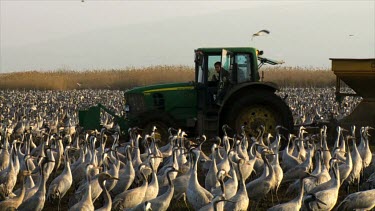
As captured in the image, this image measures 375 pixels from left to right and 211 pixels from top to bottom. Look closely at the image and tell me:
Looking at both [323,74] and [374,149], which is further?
[323,74]

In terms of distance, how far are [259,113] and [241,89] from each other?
651 mm

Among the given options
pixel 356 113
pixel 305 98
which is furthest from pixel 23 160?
pixel 305 98

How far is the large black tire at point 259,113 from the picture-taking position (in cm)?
1598

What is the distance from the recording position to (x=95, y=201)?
41.7ft

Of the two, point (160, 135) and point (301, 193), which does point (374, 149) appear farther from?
point (301, 193)

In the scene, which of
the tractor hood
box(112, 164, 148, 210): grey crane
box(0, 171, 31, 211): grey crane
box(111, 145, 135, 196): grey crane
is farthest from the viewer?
the tractor hood

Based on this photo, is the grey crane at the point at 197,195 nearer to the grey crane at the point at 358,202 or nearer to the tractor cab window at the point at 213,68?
the grey crane at the point at 358,202

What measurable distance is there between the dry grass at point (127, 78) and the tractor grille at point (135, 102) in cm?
2489

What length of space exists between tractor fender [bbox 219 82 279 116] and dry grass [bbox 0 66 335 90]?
2708 cm

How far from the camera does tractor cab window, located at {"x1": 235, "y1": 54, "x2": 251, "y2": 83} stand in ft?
53.9

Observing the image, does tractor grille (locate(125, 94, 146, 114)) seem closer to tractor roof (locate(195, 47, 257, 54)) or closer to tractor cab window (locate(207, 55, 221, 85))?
tractor cab window (locate(207, 55, 221, 85))

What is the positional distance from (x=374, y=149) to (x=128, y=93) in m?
5.68

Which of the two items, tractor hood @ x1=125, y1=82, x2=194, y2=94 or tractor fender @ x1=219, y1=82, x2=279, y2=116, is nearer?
tractor fender @ x1=219, y1=82, x2=279, y2=116

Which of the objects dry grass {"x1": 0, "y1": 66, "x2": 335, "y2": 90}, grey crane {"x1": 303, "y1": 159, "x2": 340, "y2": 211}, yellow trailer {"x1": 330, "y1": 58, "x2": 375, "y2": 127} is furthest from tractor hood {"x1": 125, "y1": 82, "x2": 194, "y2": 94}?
dry grass {"x1": 0, "y1": 66, "x2": 335, "y2": 90}
